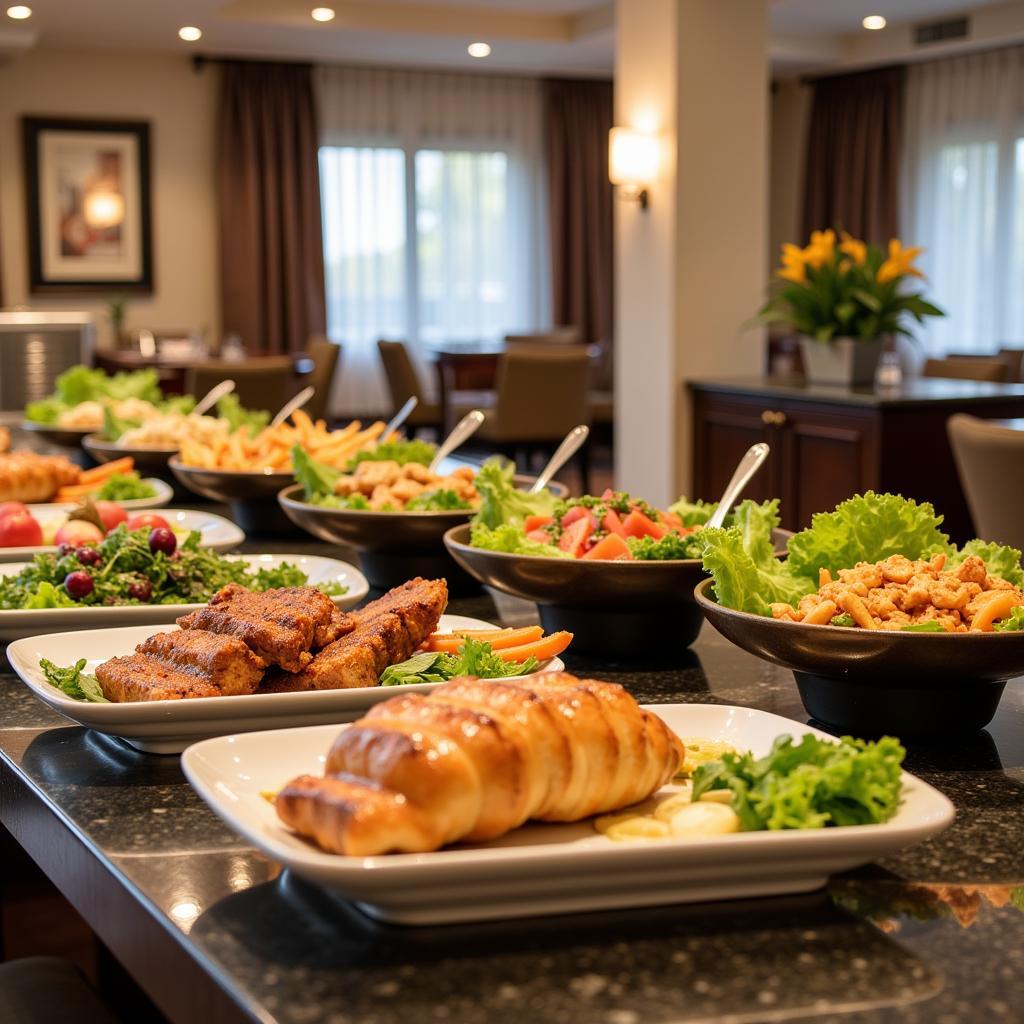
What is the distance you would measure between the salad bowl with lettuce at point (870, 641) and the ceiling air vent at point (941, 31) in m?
8.98

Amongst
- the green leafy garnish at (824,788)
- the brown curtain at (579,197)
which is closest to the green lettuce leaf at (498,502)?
the green leafy garnish at (824,788)

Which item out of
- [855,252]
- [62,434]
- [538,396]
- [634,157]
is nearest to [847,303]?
[855,252]

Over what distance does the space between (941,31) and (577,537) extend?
9031 mm

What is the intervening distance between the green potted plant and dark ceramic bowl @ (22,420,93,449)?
9.59ft

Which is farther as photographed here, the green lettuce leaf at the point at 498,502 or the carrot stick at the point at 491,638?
the green lettuce leaf at the point at 498,502

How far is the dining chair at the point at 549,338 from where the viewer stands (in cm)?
995

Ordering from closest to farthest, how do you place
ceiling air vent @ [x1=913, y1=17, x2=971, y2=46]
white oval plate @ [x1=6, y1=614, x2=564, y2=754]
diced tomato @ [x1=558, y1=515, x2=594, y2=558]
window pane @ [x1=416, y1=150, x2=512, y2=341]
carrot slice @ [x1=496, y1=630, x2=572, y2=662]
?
white oval plate @ [x1=6, y1=614, x2=564, y2=754]
carrot slice @ [x1=496, y1=630, x2=572, y2=662]
diced tomato @ [x1=558, y1=515, x2=594, y2=558]
ceiling air vent @ [x1=913, y1=17, x2=971, y2=46]
window pane @ [x1=416, y1=150, x2=512, y2=341]

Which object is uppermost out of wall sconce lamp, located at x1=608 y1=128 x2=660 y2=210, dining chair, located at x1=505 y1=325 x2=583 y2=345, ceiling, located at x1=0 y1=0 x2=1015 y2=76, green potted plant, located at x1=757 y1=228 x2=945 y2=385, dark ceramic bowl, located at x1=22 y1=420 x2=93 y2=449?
ceiling, located at x1=0 y1=0 x2=1015 y2=76

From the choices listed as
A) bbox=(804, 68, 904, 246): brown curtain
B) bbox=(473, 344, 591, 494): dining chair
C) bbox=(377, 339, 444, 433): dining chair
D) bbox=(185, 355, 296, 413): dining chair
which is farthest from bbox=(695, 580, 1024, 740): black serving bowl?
bbox=(804, 68, 904, 246): brown curtain

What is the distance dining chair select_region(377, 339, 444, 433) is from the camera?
8.40 m

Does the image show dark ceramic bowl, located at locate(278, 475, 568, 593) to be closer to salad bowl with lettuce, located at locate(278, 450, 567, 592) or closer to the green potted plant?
salad bowl with lettuce, located at locate(278, 450, 567, 592)

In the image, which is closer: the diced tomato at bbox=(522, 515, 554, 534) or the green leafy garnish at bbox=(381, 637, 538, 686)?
the green leafy garnish at bbox=(381, 637, 538, 686)

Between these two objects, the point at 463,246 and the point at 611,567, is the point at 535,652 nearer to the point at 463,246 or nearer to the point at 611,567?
the point at 611,567

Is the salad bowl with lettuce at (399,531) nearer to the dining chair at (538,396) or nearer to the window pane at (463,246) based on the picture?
the dining chair at (538,396)
